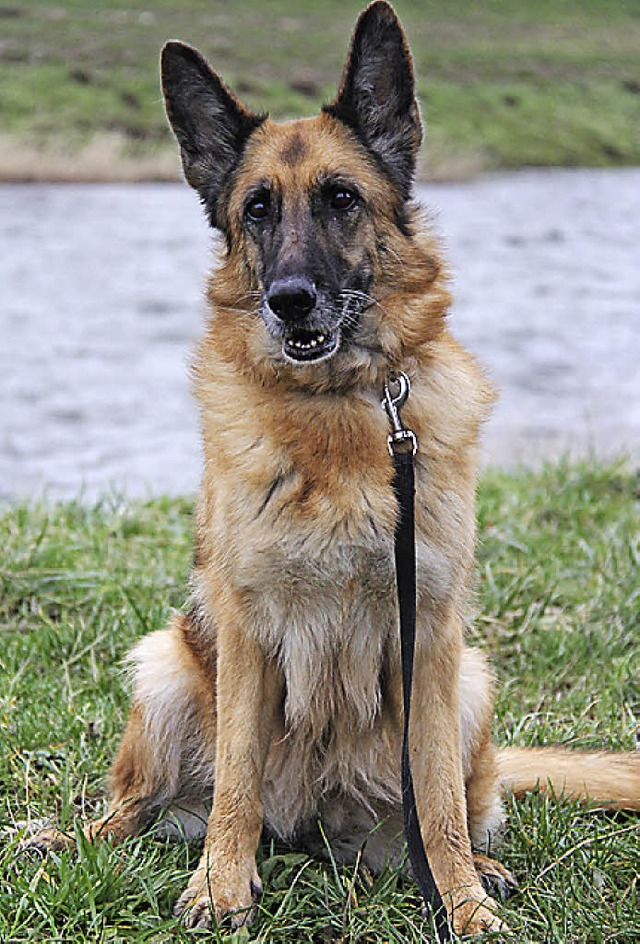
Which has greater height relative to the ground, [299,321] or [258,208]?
[258,208]

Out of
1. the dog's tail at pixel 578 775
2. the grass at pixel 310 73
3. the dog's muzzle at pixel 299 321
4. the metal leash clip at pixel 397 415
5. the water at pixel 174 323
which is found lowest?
the water at pixel 174 323

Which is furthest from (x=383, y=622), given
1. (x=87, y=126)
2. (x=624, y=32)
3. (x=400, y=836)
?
(x=624, y=32)

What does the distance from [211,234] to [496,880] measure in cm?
199

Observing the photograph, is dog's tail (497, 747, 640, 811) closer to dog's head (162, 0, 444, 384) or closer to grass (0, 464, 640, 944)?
grass (0, 464, 640, 944)

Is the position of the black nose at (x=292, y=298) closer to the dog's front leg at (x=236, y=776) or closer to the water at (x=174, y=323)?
the water at (x=174, y=323)

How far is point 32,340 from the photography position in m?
10.8

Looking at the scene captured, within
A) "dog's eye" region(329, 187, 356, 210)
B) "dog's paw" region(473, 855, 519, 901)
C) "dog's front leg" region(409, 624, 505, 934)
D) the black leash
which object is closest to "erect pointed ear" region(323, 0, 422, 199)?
"dog's eye" region(329, 187, 356, 210)

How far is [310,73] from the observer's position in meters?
22.2

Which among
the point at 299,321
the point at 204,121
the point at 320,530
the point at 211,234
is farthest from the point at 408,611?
the point at 204,121

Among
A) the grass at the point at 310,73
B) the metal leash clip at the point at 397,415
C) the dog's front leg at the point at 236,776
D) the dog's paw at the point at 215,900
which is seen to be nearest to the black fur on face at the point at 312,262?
the metal leash clip at the point at 397,415

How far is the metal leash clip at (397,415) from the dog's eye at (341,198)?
467 mm

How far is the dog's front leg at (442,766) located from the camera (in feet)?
8.93

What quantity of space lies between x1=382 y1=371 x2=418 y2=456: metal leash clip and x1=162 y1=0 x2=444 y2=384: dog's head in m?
0.11

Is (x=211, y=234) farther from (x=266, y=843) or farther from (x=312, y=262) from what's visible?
(x=266, y=843)
